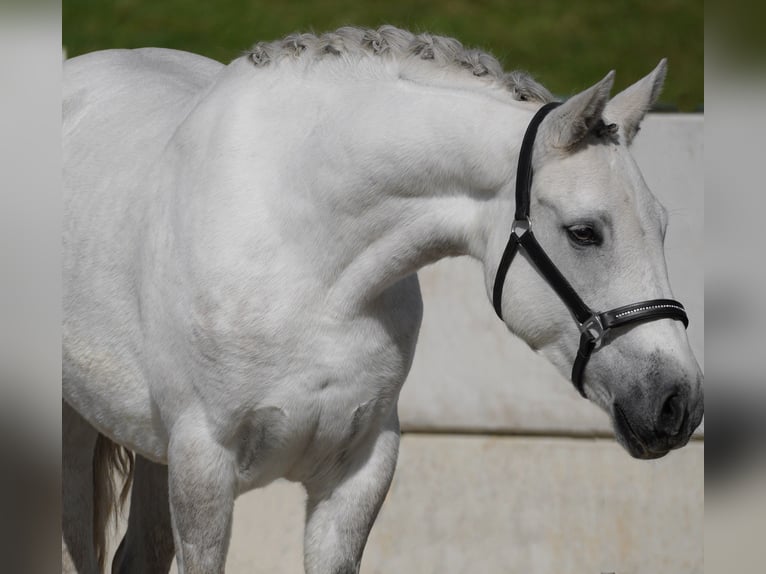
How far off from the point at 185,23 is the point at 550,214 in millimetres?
6602

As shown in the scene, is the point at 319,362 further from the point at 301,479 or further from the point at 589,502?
the point at 589,502

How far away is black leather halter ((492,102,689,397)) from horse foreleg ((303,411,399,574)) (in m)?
0.70

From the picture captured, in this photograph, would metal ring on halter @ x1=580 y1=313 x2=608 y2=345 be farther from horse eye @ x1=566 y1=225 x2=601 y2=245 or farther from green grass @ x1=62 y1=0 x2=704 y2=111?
green grass @ x1=62 y1=0 x2=704 y2=111

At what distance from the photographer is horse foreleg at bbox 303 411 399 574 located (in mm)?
2715

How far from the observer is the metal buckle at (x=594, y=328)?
82.5 inches

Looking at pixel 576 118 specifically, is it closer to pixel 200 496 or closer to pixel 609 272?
pixel 609 272

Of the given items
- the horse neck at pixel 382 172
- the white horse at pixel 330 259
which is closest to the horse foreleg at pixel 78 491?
the white horse at pixel 330 259

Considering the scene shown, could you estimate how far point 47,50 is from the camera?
1029 mm

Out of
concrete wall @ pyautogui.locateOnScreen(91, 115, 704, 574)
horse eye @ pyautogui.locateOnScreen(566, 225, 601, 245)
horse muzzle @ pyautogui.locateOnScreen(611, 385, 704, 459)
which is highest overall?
horse eye @ pyautogui.locateOnScreen(566, 225, 601, 245)

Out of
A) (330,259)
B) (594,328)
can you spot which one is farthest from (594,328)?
(330,259)

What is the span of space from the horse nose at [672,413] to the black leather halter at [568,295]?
15cm

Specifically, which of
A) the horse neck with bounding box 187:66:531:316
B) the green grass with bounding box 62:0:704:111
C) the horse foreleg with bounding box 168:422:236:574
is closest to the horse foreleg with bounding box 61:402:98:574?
the horse foreleg with bounding box 168:422:236:574

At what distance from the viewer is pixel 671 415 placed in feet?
6.79

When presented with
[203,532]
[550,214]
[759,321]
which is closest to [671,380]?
[550,214]
